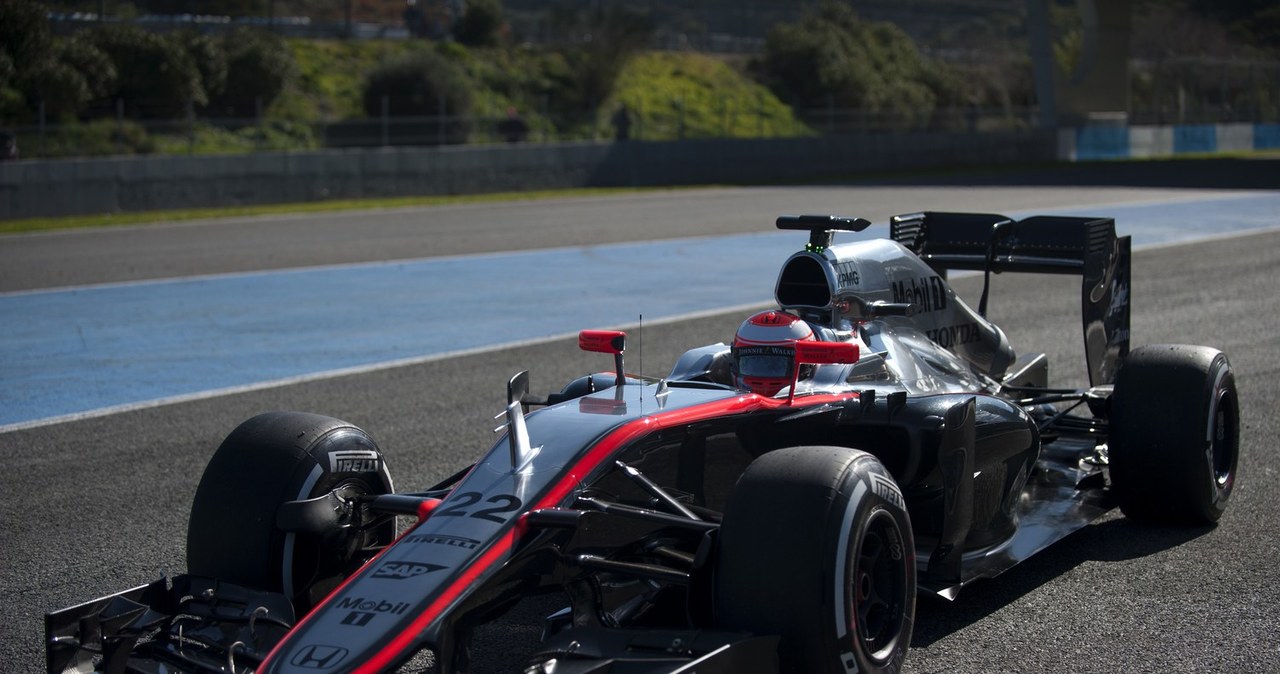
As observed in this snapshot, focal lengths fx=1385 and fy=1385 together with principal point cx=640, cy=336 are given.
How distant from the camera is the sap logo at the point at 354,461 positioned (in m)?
4.43

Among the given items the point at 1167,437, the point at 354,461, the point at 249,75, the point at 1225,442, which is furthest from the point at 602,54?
the point at 354,461

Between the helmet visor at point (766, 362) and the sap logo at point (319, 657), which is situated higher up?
the helmet visor at point (766, 362)

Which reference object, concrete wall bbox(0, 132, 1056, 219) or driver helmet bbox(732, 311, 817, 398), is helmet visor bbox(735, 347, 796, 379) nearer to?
driver helmet bbox(732, 311, 817, 398)

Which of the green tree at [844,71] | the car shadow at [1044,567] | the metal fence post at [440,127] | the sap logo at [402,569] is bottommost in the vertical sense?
the car shadow at [1044,567]

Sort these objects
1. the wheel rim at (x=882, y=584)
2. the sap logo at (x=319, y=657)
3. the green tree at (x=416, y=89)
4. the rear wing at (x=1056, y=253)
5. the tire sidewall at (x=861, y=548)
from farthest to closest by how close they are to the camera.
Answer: the green tree at (x=416, y=89)
the rear wing at (x=1056, y=253)
the wheel rim at (x=882, y=584)
the tire sidewall at (x=861, y=548)
the sap logo at (x=319, y=657)

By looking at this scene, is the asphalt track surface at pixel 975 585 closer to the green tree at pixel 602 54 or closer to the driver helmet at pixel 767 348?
the driver helmet at pixel 767 348

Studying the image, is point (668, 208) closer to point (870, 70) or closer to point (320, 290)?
point (320, 290)

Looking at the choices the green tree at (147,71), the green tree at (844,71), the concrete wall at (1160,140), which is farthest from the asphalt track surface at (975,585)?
the green tree at (844,71)

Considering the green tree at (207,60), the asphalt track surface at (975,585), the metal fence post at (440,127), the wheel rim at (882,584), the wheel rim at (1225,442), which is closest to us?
the wheel rim at (882,584)

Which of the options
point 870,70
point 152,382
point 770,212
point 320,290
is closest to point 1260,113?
point 870,70

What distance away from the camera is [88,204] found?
22.4 meters

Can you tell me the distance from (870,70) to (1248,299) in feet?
126

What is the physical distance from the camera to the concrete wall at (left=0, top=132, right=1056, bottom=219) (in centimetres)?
2233

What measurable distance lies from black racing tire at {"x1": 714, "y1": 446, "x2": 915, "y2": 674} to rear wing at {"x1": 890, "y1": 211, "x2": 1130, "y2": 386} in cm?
309
